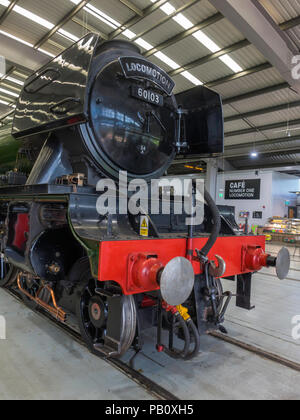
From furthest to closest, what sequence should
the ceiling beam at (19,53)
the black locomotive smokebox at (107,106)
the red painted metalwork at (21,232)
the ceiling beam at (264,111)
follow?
the ceiling beam at (264,111) → the ceiling beam at (19,53) → the red painted metalwork at (21,232) → the black locomotive smokebox at (107,106)

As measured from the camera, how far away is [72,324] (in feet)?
10.5

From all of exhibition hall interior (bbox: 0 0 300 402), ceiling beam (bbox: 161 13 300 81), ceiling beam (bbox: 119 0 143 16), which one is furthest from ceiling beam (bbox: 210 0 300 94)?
exhibition hall interior (bbox: 0 0 300 402)

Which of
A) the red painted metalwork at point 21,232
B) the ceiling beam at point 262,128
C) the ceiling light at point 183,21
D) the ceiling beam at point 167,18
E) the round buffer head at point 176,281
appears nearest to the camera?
the round buffer head at point 176,281

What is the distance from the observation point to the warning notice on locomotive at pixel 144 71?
2582 mm

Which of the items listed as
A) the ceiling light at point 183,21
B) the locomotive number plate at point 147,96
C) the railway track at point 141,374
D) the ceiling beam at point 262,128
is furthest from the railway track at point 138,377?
the ceiling beam at point 262,128

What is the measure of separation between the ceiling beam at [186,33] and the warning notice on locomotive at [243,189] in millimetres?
10263

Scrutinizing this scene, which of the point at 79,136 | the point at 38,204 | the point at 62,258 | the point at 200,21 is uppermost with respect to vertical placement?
the point at 200,21

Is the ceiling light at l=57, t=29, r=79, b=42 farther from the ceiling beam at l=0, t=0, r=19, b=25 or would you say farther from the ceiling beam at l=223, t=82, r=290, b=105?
the ceiling beam at l=223, t=82, r=290, b=105

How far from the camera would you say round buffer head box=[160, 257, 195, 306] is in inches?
70.8

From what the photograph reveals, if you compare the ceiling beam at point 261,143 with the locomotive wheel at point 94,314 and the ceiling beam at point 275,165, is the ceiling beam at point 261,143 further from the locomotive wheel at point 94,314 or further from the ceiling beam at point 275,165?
the locomotive wheel at point 94,314
